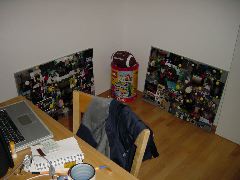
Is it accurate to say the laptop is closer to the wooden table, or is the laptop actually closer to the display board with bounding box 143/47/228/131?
the wooden table

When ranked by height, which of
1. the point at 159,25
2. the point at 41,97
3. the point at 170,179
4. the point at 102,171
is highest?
the point at 159,25

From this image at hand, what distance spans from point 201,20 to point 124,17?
955 mm

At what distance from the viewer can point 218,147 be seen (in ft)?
8.71

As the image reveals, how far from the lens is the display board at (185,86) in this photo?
266 centimetres

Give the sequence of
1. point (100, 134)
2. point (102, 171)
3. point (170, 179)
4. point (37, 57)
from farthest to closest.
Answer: point (37, 57)
point (170, 179)
point (100, 134)
point (102, 171)

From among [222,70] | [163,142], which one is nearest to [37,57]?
[163,142]

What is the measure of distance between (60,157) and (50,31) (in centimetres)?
146

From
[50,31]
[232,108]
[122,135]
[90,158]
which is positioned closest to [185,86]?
[232,108]

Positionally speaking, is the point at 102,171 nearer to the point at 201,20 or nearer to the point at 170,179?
the point at 170,179

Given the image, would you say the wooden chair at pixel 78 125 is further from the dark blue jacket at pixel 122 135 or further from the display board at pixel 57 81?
the display board at pixel 57 81

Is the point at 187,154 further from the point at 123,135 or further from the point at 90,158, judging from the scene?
the point at 90,158

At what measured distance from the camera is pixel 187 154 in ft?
8.41

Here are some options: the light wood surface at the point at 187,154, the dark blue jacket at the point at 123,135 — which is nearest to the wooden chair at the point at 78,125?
the dark blue jacket at the point at 123,135

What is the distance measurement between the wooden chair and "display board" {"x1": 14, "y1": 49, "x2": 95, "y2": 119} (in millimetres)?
992
